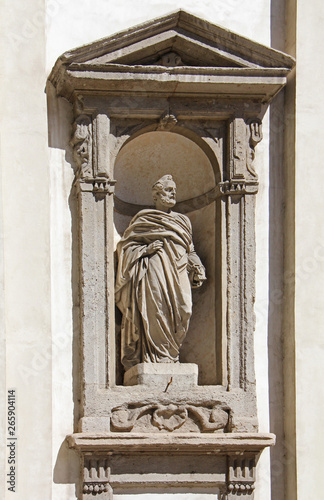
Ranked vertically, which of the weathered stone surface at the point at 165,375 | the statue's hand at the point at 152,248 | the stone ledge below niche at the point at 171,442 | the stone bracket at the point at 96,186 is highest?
the stone bracket at the point at 96,186

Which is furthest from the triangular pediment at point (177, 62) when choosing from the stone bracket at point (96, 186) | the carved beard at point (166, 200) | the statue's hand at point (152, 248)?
the statue's hand at point (152, 248)

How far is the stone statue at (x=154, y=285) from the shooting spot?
11.0 m

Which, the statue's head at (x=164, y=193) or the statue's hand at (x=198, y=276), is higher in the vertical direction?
the statue's head at (x=164, y=193)

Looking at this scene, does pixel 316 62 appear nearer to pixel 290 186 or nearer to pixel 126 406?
pixel 290 186

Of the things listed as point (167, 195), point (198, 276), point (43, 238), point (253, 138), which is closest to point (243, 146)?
point (253, 138)

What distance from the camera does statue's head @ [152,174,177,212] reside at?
11.3m

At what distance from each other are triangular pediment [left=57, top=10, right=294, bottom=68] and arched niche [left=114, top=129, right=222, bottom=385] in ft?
1.93

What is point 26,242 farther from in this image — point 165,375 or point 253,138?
point 253,138

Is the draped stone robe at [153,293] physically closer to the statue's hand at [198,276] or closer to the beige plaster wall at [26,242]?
the statue's hand at [198,276]

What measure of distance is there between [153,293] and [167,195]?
80cm

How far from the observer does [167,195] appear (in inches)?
447

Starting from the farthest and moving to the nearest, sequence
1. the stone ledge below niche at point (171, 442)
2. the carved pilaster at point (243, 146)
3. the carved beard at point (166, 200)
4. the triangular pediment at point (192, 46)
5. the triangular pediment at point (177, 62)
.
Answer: the carved beard at point (166, 200)
the carved pilaster at point (243, 146)
the triangular pediment at point (192, 46)
the triangular pediment at point (177, 62)
the stone ledge below niche at point (171, 442)

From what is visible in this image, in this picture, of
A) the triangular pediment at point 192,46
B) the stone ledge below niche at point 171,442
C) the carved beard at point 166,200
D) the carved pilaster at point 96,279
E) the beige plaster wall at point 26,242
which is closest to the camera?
the stone ledge below niche at point 171,442

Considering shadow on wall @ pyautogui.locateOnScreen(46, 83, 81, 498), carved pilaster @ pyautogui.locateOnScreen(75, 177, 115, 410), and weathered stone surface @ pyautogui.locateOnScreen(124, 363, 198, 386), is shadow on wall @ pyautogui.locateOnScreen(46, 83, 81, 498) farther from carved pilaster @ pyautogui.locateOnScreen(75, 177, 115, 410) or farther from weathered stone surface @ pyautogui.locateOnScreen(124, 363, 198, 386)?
weathered stone surface @ pyautogui.locateOnScreen(124, 363, 198, 386)
